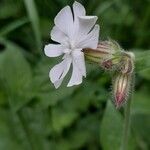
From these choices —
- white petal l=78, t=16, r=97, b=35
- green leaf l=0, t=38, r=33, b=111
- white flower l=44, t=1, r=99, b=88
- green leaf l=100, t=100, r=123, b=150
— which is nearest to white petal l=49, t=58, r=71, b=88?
white flower l=44, t=1, r=99, b=88

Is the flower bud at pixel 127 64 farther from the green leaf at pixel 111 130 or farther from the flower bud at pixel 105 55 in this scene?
the green leaf at pixel 111 130

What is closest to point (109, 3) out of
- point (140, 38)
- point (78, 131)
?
point (140, 38)

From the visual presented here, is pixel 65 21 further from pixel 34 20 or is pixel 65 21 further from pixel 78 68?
pixel 34 20

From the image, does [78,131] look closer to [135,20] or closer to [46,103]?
[46,103]

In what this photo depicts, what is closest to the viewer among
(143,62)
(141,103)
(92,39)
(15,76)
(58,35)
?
(92,39)

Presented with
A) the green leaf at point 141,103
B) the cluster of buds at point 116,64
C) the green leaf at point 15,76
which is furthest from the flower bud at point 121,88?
the green leaf at point 15,76

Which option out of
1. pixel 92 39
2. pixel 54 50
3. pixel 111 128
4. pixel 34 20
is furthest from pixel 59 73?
pixel 34 20

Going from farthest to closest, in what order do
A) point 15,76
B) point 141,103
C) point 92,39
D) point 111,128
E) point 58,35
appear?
point 15,76
point 141,103
point 111,128
point 58,35
point 92,39
